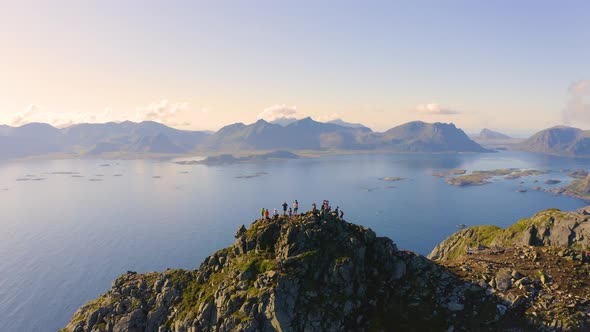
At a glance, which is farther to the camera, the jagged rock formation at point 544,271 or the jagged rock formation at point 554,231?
the jagged rock formation at point 554,231

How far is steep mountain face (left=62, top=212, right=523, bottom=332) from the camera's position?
44.8 meters

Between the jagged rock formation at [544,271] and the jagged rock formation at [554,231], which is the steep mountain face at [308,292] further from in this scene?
the jagged rock formation at [554,231]

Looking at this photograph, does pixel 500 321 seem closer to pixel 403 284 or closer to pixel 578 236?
pixel 403 284

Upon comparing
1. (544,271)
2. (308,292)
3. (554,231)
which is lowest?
(308,292)

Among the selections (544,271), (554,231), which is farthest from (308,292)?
(554,231)

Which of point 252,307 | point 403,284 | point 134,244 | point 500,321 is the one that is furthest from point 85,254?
point 500,321

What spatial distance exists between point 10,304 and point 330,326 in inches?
5672

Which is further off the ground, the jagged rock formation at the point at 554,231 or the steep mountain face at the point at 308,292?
the jagged rock formation at the point at 554,231

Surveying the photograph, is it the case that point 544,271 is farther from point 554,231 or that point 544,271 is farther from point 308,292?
point 308,292

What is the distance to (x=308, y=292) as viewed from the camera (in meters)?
46.6

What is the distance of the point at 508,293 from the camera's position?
45.3 metres

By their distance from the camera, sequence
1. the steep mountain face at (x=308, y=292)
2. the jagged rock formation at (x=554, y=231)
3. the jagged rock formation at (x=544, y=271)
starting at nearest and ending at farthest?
the jagged rock formation at (x=544, y=271) < the steep mountain face at (x=308, y=292) < the jagged rock formation at (x=554, y=231)

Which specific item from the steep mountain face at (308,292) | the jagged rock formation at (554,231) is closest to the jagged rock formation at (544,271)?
the jagged rock formation at (554,231)

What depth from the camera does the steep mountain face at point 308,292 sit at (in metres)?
44.8
